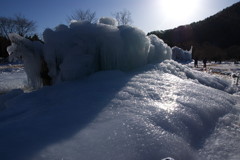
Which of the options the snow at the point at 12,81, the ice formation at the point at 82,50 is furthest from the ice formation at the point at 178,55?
the ice formation at the point at 82,50

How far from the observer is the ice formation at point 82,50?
147 inches

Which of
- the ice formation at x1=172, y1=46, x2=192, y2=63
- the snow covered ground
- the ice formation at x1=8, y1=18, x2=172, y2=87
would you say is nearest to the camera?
the snow covered ground

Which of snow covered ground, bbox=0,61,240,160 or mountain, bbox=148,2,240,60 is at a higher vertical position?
mountain, bbox=148,2,240,60

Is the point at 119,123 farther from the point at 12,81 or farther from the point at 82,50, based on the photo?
the point at 12,81

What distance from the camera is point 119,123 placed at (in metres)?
1.91

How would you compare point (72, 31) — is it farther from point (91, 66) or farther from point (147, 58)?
point (147, 58)

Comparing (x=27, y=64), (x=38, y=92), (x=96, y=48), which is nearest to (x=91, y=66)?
(x=96, y=48)

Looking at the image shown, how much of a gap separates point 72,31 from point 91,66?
2.44 ft

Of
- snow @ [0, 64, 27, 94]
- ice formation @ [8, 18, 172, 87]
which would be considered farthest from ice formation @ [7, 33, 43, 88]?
snow @ [0, 64, 27, 94]

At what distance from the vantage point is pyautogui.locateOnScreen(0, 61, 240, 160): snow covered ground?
1554 millimetres

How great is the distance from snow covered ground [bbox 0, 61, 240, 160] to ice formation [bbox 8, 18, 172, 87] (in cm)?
56

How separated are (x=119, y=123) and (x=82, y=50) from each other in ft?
7.27

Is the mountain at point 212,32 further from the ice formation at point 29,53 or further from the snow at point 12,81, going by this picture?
the ice formation at point 29,53

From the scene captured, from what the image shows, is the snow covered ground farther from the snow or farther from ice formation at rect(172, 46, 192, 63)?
ice formation at rect(172, 46, 192, 63)
